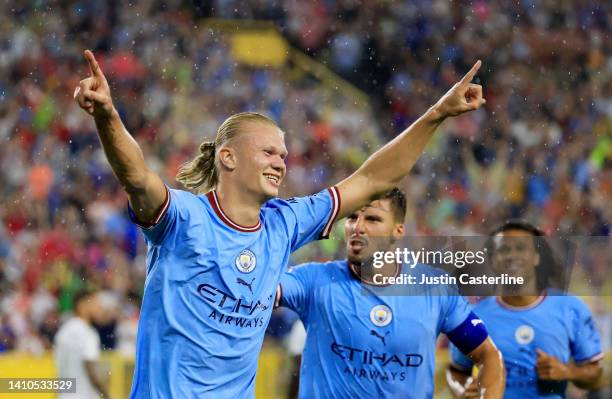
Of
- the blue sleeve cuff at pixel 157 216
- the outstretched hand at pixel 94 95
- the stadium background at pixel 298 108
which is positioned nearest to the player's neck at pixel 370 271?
the blue sleeve cuff at pixel 157 216

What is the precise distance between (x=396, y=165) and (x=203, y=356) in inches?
44.4

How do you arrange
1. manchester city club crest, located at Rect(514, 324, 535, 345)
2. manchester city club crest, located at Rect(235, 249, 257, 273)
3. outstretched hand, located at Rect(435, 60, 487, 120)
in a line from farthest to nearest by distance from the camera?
manchester city club crest, located at Rect(514, 324, 535, 345) → outstretched hand, located at Rect(435, 60, 487, 120) → manchester city club crest, located at Rect(235, 249, 257, 273)

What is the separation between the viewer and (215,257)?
374cm

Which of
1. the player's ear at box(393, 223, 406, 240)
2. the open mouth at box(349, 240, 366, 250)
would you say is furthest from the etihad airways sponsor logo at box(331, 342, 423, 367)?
the player's ear at box(393, 223, 406, 240)

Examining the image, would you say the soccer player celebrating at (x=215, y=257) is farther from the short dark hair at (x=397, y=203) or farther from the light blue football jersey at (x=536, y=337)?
the light blue football jersey at (x=536, y=337)

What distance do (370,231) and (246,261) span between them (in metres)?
1.41

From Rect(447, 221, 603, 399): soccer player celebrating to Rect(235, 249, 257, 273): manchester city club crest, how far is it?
2317 mm

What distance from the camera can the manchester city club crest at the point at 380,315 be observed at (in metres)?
4.96

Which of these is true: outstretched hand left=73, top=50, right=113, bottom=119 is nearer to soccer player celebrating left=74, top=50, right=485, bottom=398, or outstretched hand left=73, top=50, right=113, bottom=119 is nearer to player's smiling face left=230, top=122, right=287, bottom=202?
soccer player celebrating left=74, top=50, right=485, bottom=398

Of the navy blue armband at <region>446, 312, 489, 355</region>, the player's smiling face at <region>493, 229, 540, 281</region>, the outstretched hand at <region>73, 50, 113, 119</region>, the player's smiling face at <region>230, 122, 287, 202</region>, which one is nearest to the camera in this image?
the outstretched hand at <region>73, 50, 113, 119</region>

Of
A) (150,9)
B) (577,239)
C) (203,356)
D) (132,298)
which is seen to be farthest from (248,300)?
(150,9)

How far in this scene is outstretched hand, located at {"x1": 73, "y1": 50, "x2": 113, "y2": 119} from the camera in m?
3.24

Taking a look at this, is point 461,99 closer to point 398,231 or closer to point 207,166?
point 207,166

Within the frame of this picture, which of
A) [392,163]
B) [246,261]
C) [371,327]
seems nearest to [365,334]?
[371,327]
